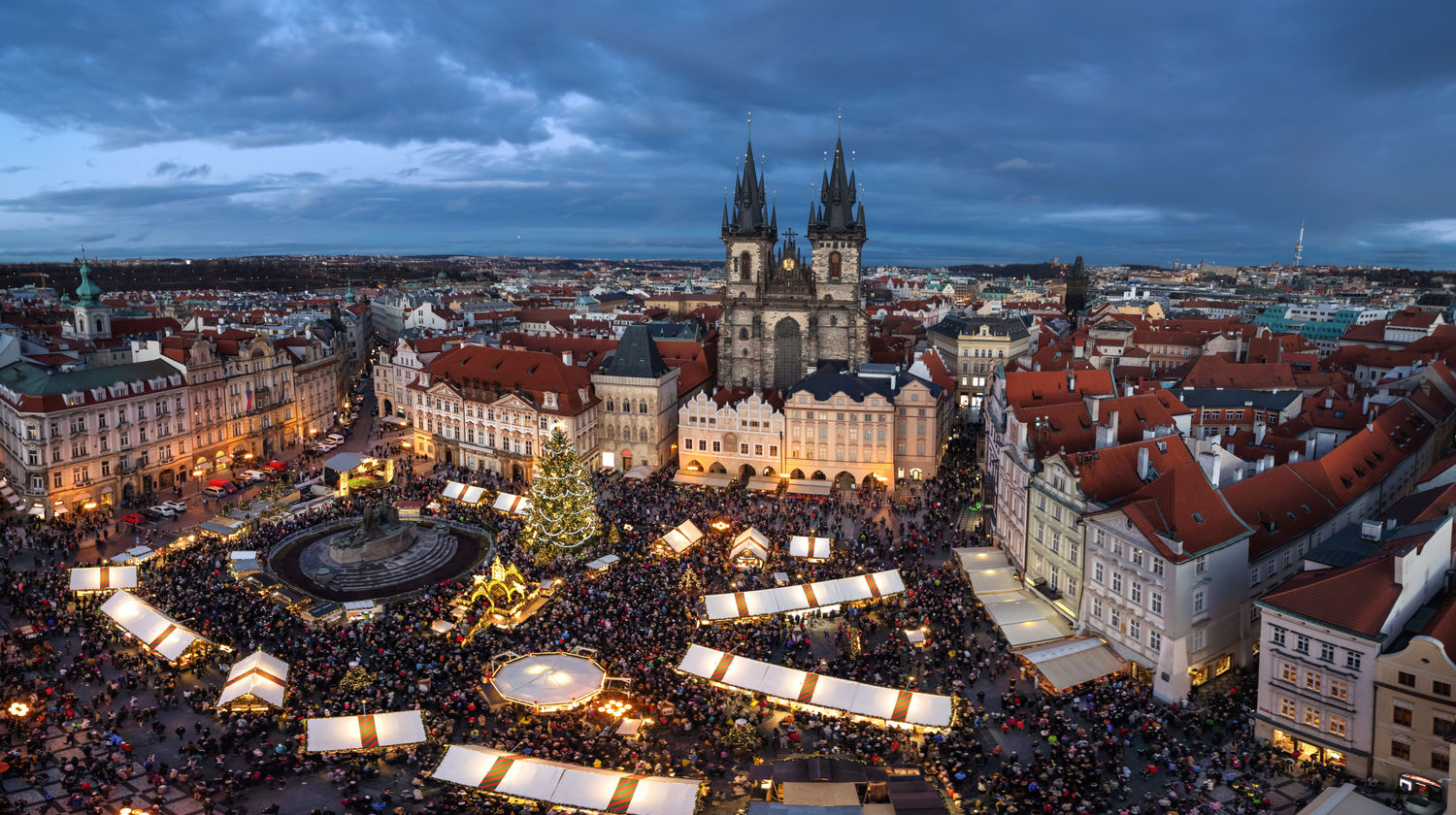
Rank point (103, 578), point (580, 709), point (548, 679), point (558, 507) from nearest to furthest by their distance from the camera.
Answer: point (580, 709) < point (548, 679) < point (103, 578) < point (558, 507)

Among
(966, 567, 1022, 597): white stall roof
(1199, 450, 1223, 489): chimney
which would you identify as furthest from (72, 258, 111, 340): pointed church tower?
(1199, 450, 1223, 489): chimney

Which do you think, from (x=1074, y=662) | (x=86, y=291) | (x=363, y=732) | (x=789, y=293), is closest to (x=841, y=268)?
(x=789, y=293)

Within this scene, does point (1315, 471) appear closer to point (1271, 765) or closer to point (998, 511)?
point (998, 511)

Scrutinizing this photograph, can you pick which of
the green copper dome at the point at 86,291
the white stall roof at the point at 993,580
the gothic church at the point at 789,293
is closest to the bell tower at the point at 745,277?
the gothic church at the point at 789,293

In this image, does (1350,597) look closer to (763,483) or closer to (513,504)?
(763,483)

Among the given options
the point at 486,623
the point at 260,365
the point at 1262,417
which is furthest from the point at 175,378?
the point at 1262,417

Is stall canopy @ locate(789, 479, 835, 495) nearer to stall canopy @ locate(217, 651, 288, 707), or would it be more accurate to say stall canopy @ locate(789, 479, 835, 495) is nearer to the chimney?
the chimney
